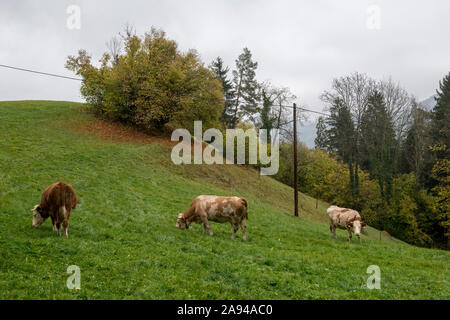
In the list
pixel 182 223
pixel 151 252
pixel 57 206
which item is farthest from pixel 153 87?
pixel 151 252

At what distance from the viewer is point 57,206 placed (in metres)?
10.5

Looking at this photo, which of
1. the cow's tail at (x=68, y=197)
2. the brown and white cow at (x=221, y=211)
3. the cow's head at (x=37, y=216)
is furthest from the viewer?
the brown and white cow at (x=221, y=211)

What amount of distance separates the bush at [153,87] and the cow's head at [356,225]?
23.4 metres

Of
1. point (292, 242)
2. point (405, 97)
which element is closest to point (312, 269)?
point (292, 242)

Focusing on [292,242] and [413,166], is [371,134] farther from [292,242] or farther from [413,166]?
[292,242]

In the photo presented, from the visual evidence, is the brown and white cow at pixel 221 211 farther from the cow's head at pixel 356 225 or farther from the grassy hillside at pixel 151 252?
the cow's head at pixel 356 225

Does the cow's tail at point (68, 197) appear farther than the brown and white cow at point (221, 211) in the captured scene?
No

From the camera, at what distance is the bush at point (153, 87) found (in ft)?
112

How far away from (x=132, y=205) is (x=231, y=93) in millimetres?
50149

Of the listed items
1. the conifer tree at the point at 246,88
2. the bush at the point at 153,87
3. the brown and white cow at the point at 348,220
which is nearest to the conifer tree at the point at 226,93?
the conifer tree at the point at 246,88

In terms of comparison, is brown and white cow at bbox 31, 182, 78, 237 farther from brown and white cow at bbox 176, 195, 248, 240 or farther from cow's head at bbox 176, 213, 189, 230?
brown and white cow at bbox 176, 195, 248, 240

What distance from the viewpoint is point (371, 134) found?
44.0 meters

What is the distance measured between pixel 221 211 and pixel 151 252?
409 cm

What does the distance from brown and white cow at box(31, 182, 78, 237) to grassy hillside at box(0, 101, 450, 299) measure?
464 millimetres
